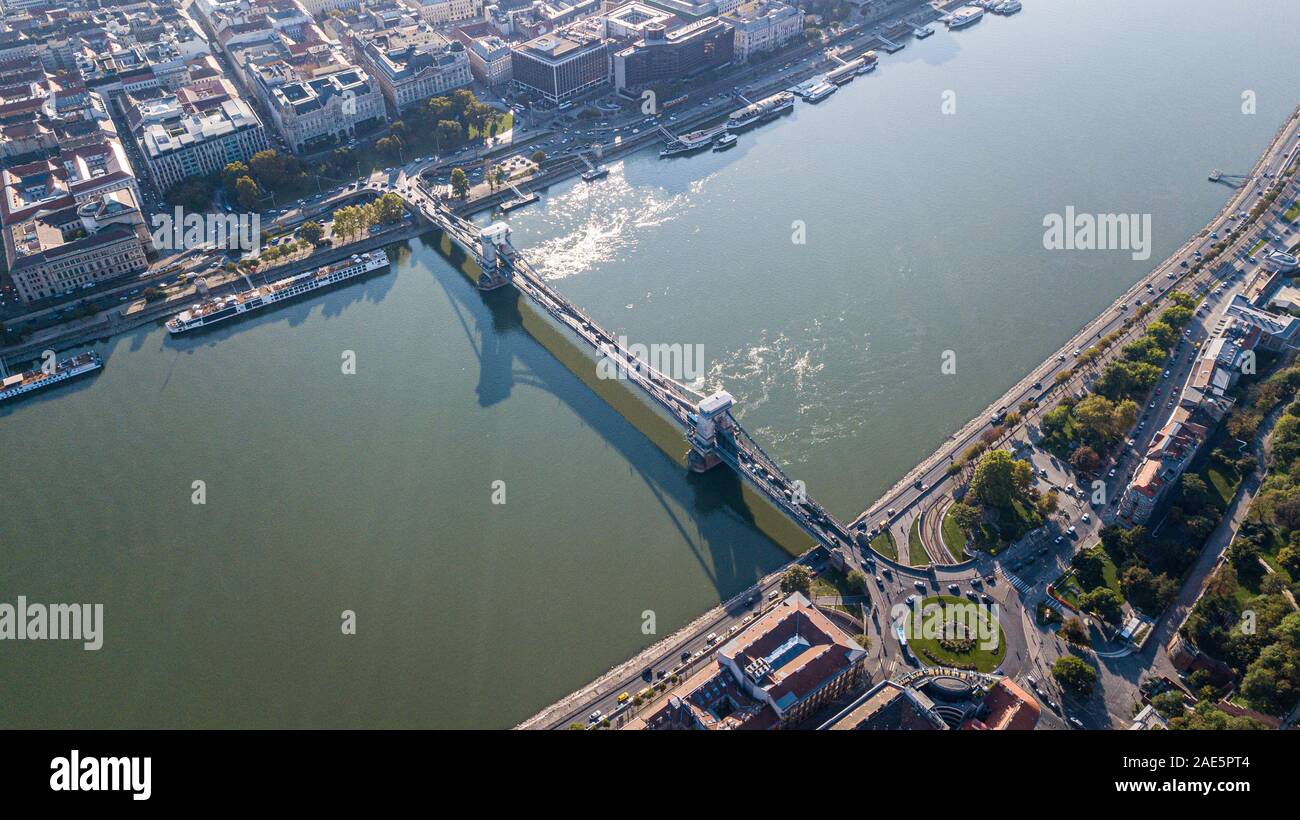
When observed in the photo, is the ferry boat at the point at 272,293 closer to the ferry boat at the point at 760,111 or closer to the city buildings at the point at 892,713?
the ferry boat at the point at 760,111

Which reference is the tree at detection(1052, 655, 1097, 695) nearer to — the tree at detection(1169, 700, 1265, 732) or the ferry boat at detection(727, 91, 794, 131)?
the tree at detection(1169, 700, 1265, 732)

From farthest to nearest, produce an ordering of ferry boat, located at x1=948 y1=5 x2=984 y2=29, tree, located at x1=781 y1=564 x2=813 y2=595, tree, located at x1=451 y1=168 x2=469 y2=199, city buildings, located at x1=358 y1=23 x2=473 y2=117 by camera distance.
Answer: ferry boat, located at x1=948 y1=5 x2=984 y2=29
city buildings, located at x1=358 y1=23 x2=473 y2=117
tree, located at x1=451 y1=168 x2=469 y2=199
tree, located at x1=781 y1=564 x2=813 y2=595

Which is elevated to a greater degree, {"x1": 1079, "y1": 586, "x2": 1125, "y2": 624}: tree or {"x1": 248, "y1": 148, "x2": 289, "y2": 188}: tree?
{"x1": 248, "y1": 148, "x2": 289, "y2": 188}: tree

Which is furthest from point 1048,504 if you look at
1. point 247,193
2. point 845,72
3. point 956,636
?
point 247,193

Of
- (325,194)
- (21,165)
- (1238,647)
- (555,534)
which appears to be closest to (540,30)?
(325,194)

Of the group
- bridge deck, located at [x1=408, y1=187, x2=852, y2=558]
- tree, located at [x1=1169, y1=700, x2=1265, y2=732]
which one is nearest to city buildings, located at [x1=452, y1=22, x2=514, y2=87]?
bridge deck, located at [x1=408, y1=187, x2=852, y2=558]

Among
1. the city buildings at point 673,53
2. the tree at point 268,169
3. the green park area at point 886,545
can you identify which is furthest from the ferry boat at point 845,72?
the green park area at point 886,545
